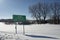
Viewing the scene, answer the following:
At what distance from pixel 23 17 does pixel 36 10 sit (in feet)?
119

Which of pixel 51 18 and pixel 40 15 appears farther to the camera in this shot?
pixel 40 15

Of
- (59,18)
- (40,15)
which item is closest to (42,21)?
(40,15)

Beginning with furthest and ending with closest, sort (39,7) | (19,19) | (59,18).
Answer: (39,7), (59,18), (19,19)

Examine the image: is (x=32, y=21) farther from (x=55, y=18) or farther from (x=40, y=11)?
(x=55, y=18)

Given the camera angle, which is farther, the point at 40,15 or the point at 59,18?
the point at 40,15

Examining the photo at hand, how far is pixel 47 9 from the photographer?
48.2 m

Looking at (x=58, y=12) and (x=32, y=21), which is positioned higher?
(x=58, y=12)

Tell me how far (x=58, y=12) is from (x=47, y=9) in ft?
14.9

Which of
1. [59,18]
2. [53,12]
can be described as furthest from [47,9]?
[59,18]

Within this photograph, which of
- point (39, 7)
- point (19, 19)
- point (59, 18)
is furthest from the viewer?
point (39, 7)

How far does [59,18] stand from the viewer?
1828 inches

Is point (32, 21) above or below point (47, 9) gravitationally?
below

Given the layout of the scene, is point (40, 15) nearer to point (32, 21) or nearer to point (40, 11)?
point (40, 11)

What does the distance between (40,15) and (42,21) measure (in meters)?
3.26
